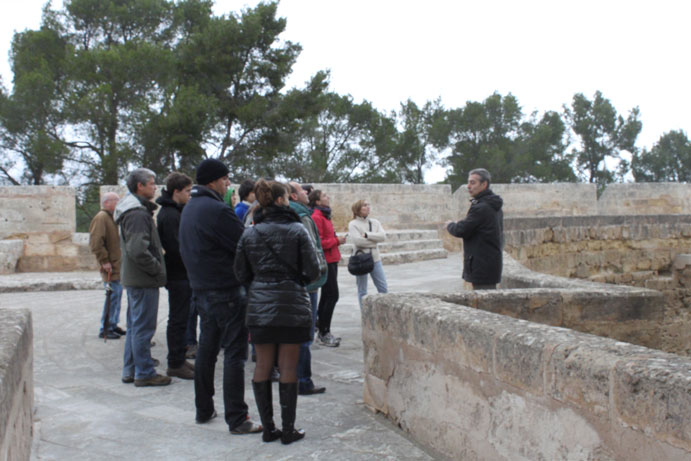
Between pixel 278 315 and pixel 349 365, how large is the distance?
1.81m

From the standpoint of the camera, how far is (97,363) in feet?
17.1

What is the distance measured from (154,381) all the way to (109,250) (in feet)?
6.80

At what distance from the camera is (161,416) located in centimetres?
384

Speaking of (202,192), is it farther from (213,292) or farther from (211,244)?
(213,292)

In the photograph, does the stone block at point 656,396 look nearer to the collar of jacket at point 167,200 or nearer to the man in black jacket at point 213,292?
the man in black jacket at point 213,292

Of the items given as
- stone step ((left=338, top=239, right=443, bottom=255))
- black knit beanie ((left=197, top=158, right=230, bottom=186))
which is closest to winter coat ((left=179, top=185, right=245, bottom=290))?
black knit beanie ((left=197, top=158, right=230, bottom=186))

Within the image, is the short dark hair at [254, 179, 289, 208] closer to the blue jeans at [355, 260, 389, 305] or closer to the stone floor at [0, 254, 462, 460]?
the stone floor at [0, 254, 462, 460]

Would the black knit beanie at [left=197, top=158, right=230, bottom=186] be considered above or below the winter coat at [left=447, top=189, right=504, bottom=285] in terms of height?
above

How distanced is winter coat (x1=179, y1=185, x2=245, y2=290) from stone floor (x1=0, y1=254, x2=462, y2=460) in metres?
0.83

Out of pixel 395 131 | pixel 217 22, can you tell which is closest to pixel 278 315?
pixel 217 22

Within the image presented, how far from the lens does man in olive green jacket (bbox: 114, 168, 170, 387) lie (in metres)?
4.55

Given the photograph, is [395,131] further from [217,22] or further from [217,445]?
[217,445]

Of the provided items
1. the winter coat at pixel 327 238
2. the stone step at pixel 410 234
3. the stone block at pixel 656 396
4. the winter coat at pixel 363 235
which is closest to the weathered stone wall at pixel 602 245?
the stone step at pixel 410 234

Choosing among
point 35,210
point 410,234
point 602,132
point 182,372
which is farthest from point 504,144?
point 182,372
